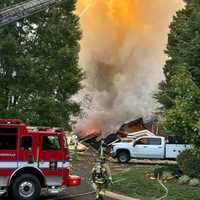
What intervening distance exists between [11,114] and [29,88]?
196 centimetres

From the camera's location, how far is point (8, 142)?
18.8 metres

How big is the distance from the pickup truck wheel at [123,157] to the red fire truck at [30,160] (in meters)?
20.8

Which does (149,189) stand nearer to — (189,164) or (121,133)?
(189,164)

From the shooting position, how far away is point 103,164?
18.0 m

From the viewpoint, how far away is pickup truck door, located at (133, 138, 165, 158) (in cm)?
3997

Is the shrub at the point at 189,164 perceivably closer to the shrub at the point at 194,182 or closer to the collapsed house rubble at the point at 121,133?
the shrub at the point at 194,182

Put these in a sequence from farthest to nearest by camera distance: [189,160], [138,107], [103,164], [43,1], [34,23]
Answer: [138,107] < [34,23] < [43,1] < [189,160] < [103,164]

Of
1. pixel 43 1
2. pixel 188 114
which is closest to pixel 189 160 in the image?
pixel 188 114

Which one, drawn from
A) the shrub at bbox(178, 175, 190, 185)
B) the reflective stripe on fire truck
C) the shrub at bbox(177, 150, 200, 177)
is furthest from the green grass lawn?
the reflective stripe on fire truck

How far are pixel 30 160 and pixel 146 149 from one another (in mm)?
21978

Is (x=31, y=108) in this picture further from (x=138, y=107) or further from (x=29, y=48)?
(x=138, y=107)

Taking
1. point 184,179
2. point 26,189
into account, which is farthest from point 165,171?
point 26,189

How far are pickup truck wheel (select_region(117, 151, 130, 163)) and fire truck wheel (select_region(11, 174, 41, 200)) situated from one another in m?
21.3

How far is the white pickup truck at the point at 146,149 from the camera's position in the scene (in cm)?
3988
